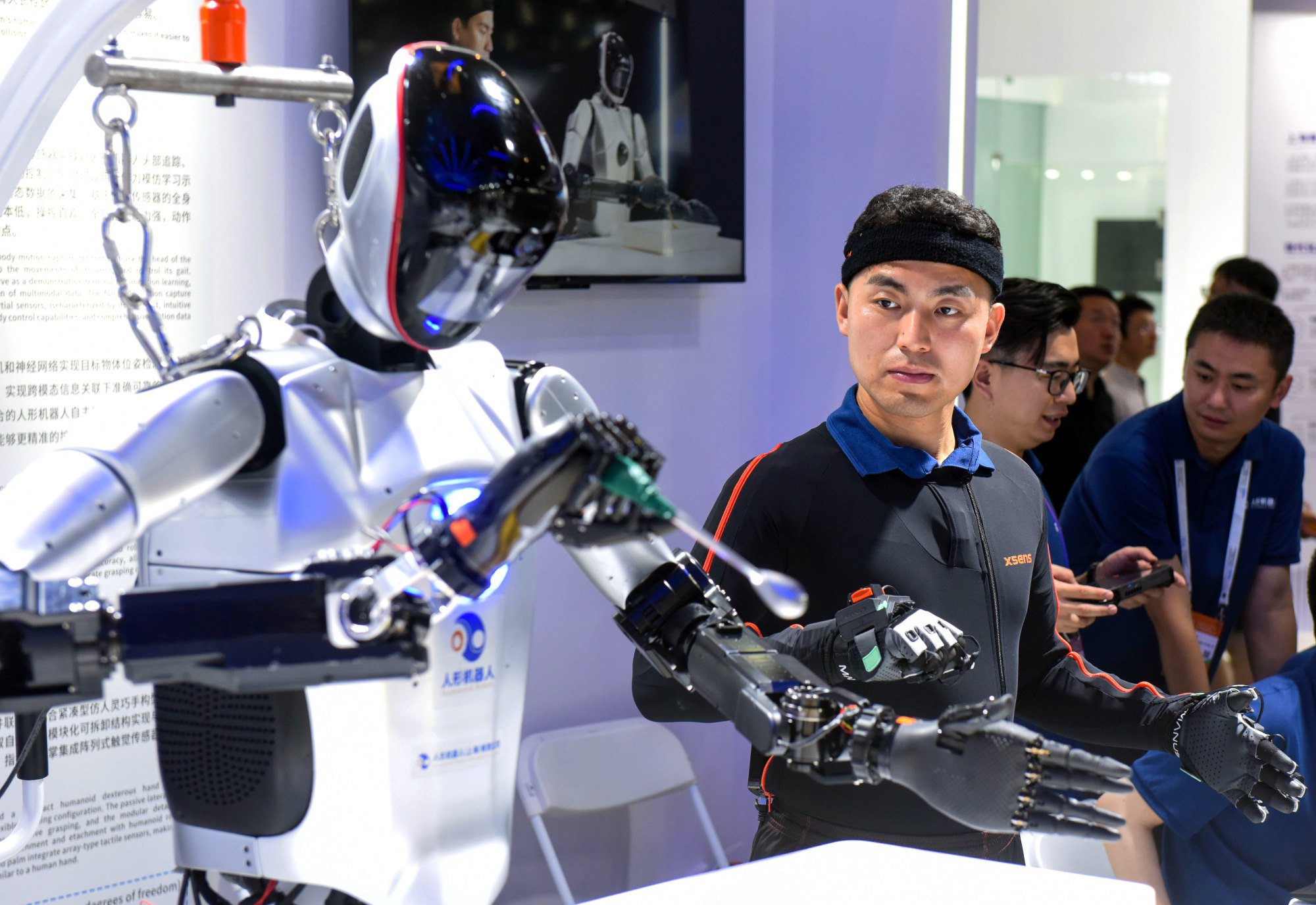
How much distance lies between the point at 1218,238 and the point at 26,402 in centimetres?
582

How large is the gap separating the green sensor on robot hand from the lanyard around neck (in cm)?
244

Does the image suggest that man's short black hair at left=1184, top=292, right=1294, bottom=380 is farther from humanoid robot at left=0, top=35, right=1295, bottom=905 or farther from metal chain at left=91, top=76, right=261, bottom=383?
metal chain at left=91, top=76, right=261, bottom=383

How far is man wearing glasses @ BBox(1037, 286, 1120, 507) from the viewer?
13.5 feet

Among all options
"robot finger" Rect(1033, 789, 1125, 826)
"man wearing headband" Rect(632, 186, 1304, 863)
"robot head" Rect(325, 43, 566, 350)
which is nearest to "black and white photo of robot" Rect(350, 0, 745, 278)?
"man wearing headband" Rect(632, 186, 1304, 863)

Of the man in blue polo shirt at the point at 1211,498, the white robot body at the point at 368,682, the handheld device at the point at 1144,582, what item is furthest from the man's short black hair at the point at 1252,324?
the white robot body at the point at 368,682

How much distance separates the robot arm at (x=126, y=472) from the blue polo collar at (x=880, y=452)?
0.86 meters

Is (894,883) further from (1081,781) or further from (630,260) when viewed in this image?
(630,260)

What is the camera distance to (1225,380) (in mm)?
3127

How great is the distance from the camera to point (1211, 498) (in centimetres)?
324

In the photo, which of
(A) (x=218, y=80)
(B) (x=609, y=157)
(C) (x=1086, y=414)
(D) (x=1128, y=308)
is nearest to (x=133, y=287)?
(A) (x=218, y=80)

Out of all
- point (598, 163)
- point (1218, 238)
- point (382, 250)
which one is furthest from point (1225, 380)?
point (1218, 238)

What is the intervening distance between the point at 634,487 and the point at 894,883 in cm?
65

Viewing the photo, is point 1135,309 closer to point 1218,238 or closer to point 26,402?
point 1218,238

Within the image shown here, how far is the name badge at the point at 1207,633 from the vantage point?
3.14m
